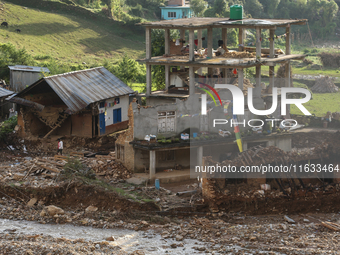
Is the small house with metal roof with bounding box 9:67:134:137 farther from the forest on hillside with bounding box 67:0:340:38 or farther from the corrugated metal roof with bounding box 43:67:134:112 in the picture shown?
the forest on hillside with bounding box 67:0:340:38

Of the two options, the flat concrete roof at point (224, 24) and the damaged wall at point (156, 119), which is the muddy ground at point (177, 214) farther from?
the flat concrete roof at point (224, 24)

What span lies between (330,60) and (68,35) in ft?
108

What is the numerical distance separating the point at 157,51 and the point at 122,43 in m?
28.1

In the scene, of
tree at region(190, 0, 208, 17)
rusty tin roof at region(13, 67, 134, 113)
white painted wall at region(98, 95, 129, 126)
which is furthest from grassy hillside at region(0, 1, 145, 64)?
white painted wall at region(98, 95, 129, 126)

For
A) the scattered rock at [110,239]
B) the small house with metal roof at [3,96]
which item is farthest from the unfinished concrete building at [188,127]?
the small house with metal roof at [3,96]

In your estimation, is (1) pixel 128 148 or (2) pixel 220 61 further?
(2) pixel 220 61

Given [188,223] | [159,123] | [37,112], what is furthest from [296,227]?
[37,112]

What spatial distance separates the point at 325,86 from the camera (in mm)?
53656

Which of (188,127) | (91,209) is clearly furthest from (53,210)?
(188,127)

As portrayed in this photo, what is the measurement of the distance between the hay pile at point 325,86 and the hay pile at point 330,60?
12.0 metres

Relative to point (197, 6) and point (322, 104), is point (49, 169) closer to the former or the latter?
point (322, 104)

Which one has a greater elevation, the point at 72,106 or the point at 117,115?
the point at 72,106

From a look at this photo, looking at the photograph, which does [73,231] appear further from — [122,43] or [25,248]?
[122,43]

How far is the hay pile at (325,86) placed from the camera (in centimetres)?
5359
